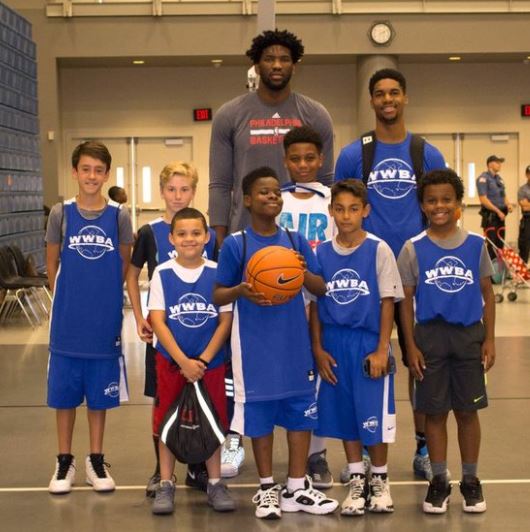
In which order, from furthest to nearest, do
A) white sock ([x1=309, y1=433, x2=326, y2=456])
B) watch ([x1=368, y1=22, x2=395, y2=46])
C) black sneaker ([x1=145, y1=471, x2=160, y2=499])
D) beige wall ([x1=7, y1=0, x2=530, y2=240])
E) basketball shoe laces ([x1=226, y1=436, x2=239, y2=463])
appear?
beige wall ([x1=7, y1=0, x2=530, y2=240])
watch ([x1=368, y1=22, x2=395, y2=46])
basketball shoe laces ([x1=226, y1=436, x2=239, y2=463])
white sock ([x1=309, y1=433, x2=326, y2=456])
black sneaker ([x1=145, y1=471, x2=160, y2=499])

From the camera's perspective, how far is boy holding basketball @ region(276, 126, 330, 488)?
14.9 feet

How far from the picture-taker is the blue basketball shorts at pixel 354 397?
418 centimetres

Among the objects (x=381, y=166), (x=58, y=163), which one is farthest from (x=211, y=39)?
(x=381, y=166)

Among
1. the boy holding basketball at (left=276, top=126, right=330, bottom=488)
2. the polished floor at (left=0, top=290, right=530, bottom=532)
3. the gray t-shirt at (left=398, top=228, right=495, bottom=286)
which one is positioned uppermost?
the boy holding basketball at (left=276, top=126, right=330, bottom=488)

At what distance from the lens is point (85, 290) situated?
4613 millimetres

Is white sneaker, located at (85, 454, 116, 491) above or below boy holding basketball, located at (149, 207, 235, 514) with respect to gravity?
below

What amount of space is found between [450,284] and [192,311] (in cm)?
112

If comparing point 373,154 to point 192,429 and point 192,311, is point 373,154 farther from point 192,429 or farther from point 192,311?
point 192,429

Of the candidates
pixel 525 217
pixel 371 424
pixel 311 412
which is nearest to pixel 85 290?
pixel 311 412

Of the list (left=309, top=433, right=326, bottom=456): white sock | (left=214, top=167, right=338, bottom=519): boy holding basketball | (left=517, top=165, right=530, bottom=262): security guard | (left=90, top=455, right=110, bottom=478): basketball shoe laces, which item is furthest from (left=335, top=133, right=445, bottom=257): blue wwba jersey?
(left=517, top=165, right=530, bottom=262): security guard

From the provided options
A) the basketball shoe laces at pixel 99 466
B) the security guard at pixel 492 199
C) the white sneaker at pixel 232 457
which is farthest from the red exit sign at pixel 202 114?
the basketball shoe laces at pixel 99 466

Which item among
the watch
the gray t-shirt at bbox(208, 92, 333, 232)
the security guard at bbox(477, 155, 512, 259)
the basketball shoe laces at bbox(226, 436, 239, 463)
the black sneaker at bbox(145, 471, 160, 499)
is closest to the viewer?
the black sneaker at bbox(145, 471, 160, 499)

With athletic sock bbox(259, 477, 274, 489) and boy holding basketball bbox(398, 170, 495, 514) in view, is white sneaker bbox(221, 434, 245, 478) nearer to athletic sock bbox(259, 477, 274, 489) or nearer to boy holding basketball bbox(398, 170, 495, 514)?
athletic sock bbox(259, 477, 274, 489)

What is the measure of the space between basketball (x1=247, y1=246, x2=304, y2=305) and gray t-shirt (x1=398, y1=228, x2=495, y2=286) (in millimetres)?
485
